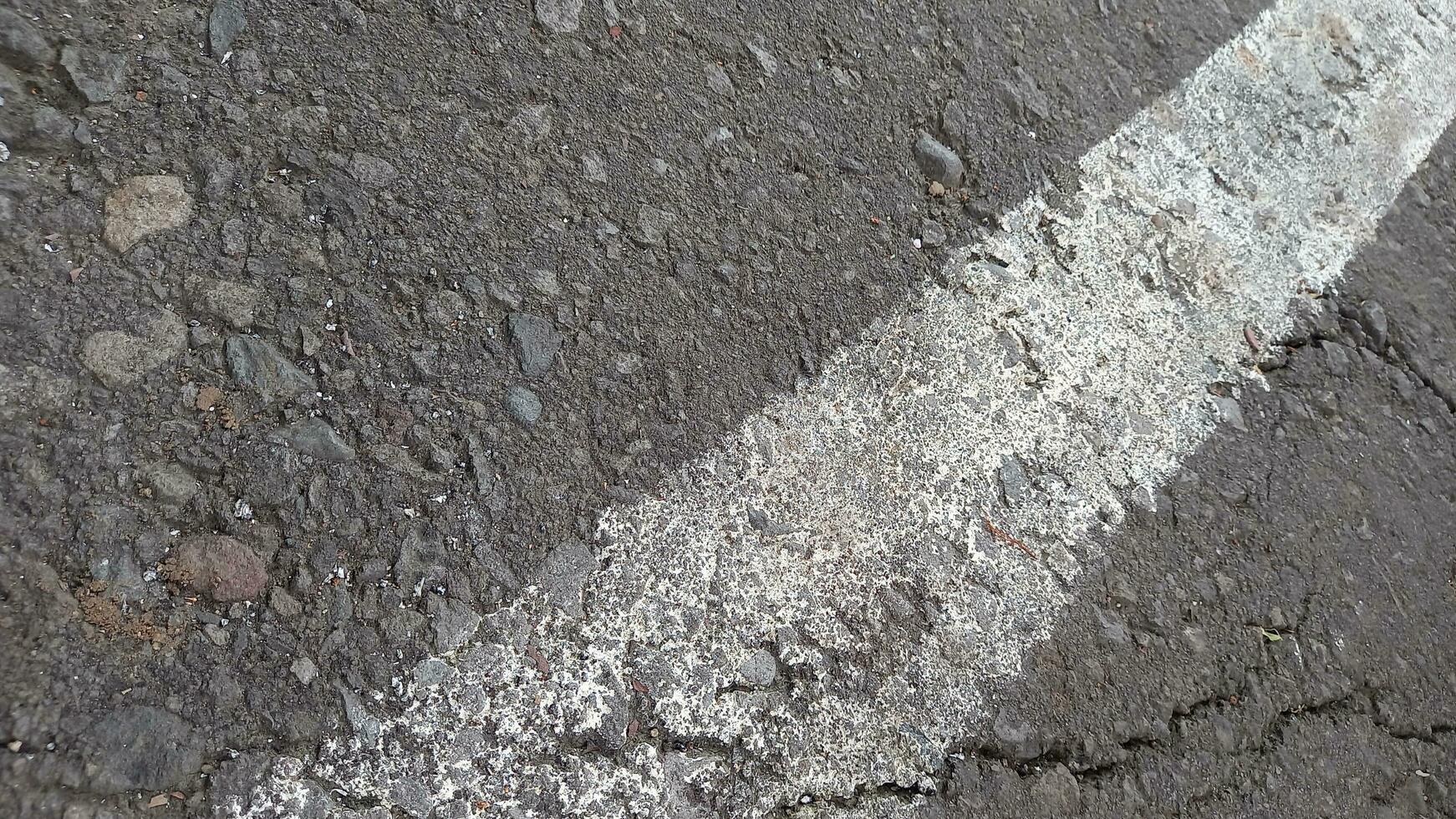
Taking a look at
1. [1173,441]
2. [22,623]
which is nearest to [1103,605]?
[1173,441]

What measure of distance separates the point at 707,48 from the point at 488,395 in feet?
3.11

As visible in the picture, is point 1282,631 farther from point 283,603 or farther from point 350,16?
point 350,16

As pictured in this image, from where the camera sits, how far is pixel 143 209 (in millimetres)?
1545

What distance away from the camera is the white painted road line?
4.85 feet

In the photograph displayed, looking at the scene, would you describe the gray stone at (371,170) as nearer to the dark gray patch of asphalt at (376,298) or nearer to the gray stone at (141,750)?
the dark gray patch of asphalt at (376,298)

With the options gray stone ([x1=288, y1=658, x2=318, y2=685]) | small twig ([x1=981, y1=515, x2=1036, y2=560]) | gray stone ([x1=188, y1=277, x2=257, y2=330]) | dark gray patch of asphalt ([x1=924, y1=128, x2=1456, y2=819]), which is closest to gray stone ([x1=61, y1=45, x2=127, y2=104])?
gray stone ([x1=188, y1=277, x2=257, y2=330])

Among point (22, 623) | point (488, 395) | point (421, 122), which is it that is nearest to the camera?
point (22, 623)

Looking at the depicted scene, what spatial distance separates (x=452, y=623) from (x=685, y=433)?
1.72ft

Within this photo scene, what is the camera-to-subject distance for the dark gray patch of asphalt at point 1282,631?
175cm

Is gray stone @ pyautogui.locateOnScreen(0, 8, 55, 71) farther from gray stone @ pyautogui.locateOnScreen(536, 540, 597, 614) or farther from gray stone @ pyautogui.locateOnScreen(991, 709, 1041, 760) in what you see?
gray stone @ pyautogui.locateOnScreen(991, 709, 1041, 760)

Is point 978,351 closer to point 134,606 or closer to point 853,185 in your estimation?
point 853,185

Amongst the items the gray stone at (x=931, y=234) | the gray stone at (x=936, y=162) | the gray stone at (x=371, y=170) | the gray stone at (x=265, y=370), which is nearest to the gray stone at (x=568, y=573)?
the gray stone at (x=265, y=370)

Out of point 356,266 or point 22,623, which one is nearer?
point 22,623

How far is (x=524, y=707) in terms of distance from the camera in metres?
1.48
